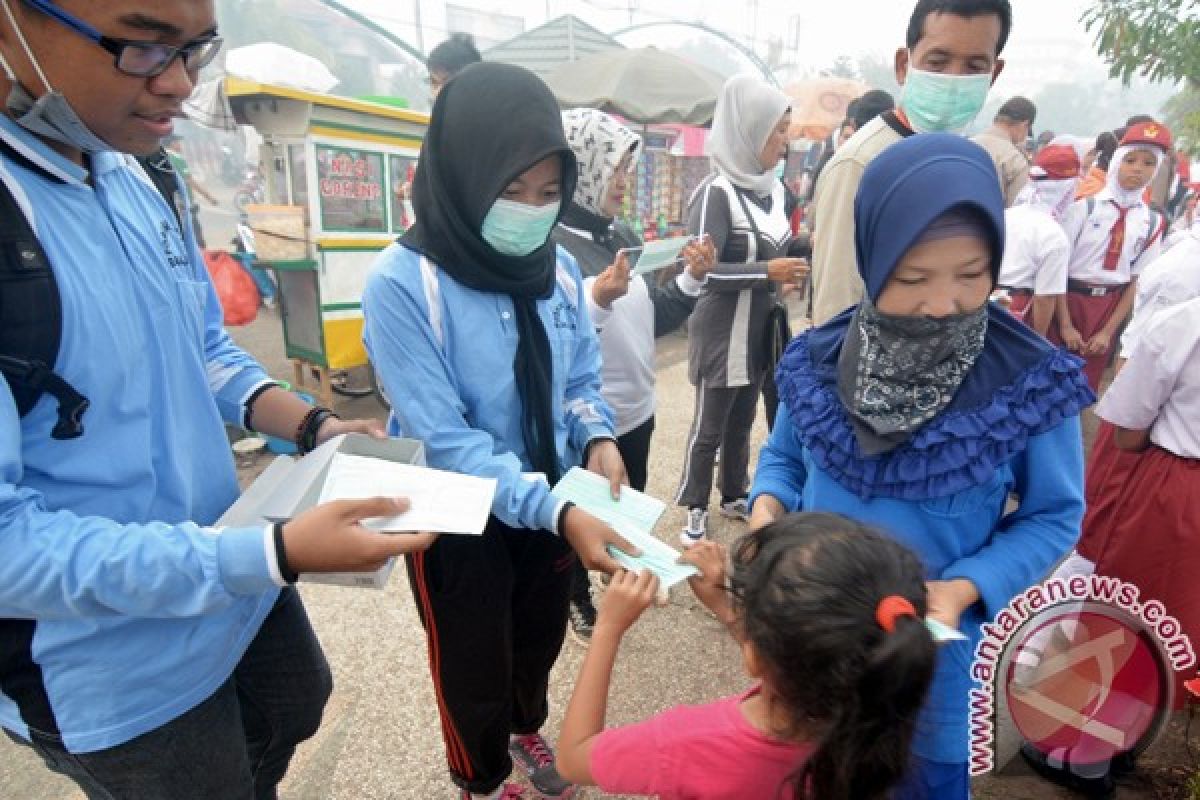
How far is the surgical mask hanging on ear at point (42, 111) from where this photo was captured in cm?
88

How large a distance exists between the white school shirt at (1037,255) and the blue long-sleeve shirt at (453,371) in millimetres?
3641

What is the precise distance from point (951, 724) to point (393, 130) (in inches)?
192

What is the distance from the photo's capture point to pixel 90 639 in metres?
1.02

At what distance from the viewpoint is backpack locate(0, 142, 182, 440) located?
2.81 ft

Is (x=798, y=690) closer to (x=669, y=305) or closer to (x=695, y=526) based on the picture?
(x=669, y=305)

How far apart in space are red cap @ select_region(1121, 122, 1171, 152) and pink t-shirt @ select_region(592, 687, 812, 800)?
214 inches

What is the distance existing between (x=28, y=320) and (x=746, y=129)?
9.32ft

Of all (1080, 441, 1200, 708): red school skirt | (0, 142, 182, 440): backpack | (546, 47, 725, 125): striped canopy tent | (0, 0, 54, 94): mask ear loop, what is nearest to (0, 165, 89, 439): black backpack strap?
(0, 142, 182, 440): backpack

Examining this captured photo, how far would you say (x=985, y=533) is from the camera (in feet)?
4.41

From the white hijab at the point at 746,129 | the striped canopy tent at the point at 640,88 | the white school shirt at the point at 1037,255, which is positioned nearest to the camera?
the white hijab at the point at 746,129

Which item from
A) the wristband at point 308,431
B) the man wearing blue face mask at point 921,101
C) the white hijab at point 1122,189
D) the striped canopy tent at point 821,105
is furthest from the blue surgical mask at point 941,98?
the striped canopy tent at point 821,105

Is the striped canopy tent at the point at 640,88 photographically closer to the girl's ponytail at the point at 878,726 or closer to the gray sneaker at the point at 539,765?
the gray sneaker at the point at 539,765

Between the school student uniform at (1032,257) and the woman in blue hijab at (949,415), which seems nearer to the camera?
the woman in blue hijab at (949,415)

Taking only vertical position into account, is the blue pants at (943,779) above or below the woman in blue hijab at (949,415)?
below
